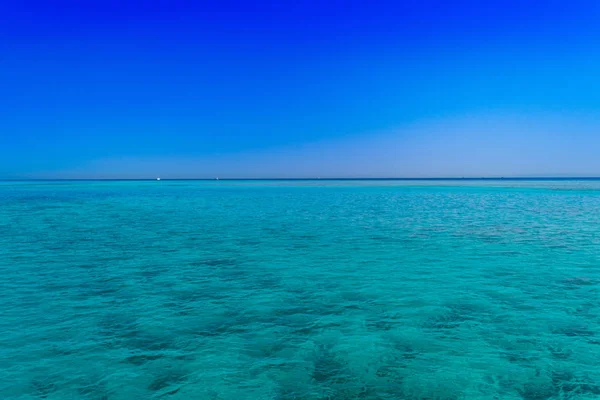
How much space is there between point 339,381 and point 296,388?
2.73 feet

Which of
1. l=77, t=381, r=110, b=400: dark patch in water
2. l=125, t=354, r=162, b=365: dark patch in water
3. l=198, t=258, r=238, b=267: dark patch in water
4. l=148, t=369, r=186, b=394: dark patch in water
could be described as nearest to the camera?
l=77, t=381, r=110, b=400: dark patch in water

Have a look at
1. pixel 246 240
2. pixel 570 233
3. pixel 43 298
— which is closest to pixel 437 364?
pixel 43 298

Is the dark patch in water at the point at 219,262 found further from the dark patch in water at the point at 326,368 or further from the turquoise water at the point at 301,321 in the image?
the dark patch in water at the point at 326,368

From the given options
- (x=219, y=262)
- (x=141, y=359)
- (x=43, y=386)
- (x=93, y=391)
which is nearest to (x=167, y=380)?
(x=141, y=359)

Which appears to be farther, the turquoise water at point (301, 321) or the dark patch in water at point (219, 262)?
the dark patch in water at point (219, 262)

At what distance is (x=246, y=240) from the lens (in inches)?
941

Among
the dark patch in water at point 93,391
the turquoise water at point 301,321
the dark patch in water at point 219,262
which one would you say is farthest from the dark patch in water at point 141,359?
the dark patch in water at point 219,262

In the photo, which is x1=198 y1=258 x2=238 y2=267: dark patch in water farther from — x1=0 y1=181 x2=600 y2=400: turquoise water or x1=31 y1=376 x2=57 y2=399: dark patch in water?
x1=31 y1=376 x2=57 y2=399: dark patch in water

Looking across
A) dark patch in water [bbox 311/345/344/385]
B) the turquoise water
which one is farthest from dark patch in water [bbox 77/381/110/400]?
dark patch in water [bbox 311/345/344/385]

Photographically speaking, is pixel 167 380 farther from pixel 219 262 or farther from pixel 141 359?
pixel 219 262

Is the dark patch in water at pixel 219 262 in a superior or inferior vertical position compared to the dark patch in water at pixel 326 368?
superior

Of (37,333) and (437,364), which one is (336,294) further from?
(37,333)

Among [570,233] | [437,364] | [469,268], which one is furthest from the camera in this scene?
[570,233]

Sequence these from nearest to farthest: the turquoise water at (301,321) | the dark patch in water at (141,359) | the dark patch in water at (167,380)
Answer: the dark patch in water at (167,380) < the turquoise water at (301,321) < the dark patch in water at (141,359)
